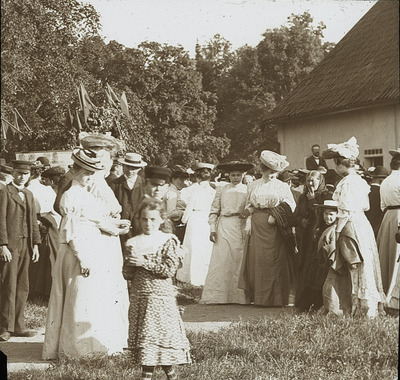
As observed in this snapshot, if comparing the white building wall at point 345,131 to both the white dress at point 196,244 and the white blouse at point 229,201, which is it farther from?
the white dress at point 196,244

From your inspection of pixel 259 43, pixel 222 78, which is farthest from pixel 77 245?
pixel 259 43

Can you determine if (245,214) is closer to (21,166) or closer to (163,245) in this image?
(21,166)

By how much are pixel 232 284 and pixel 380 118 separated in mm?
2787

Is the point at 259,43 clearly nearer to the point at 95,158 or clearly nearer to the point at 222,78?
the point at 222,78

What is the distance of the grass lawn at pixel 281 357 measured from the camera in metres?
5.39

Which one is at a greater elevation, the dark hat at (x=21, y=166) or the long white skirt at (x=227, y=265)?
the dark hat at (x=21, y=166)

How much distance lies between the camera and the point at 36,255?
7.24 metres

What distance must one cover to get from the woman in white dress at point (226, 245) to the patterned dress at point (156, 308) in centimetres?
332

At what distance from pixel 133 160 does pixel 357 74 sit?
2.20m

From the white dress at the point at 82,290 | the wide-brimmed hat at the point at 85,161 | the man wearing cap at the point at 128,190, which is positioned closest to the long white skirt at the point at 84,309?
the white dress at the point at 82,290

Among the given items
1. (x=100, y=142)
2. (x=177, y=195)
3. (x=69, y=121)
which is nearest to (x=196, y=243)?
(x=177, y=195)

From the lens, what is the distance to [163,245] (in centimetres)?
526

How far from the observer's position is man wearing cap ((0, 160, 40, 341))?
6.91 metres

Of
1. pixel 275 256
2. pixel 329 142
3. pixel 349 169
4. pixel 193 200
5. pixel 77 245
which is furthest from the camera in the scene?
pixel 193 200
